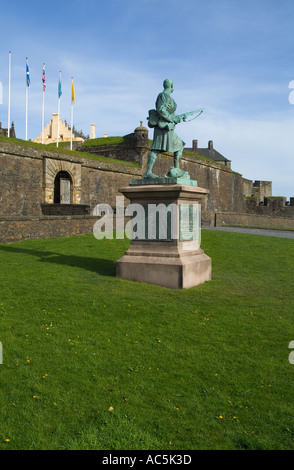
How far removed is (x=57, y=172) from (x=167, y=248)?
17516 mm

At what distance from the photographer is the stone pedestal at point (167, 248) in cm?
807

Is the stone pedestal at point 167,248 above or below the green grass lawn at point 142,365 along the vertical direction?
above

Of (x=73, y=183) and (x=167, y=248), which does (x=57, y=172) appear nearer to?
(x=73, y=183)

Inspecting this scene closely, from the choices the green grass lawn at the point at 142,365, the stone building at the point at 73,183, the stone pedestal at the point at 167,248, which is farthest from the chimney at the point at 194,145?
the green grass lawn at the point at 142,365

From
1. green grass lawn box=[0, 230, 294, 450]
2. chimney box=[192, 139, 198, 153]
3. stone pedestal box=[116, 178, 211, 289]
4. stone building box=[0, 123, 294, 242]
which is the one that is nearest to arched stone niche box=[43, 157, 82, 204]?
stone building box=[0, 123, 294, 242]

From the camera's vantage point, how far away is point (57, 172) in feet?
80.2

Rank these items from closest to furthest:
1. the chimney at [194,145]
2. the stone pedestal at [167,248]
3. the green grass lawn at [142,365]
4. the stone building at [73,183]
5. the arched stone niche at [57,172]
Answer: the green grass lawn at [142,365] < the stone pedestal at [167,248] < the stone building at [73,183] < the arched stone niche at [57,172] < the chimney at [194,145]

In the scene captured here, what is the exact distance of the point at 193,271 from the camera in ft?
27.2

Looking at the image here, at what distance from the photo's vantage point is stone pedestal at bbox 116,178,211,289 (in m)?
8.07

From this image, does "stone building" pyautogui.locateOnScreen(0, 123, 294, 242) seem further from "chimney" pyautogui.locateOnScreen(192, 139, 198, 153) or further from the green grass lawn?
→ "chimney" pyautogui.locateOnScreen(192, 139, 198, 153)

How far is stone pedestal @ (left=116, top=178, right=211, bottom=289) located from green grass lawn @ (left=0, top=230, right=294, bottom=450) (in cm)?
36

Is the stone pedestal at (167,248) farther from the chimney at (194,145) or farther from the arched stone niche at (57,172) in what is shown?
the chimney at (194,145)

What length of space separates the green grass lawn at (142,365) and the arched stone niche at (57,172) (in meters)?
15.6

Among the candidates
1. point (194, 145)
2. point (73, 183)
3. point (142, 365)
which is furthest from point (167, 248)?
point (194, 145)
